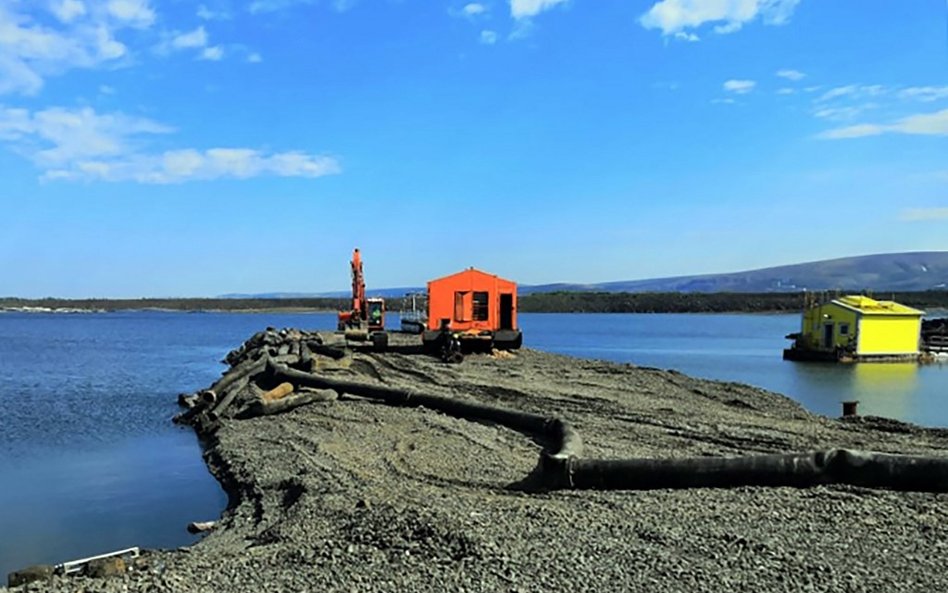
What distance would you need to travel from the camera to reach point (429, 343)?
31047mm

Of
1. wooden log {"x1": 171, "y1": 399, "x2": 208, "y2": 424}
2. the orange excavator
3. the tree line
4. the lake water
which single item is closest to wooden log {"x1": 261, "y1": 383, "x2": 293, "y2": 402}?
wooden log {"x1": 171, "y1": 399, "x2": 208, "y2": 424}

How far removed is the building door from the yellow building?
68.3ft

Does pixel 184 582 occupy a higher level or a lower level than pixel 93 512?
higher

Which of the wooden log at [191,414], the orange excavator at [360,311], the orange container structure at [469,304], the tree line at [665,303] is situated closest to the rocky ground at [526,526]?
the wooden log at [191,414]

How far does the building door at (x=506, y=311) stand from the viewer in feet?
105

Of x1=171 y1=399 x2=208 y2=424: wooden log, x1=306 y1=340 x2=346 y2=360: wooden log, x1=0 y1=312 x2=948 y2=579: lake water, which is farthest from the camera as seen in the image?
x1=306 y1=340 x2=346 y2=360: wooden log

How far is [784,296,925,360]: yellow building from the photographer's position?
43.8m

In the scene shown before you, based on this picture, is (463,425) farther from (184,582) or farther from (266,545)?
(184,582)

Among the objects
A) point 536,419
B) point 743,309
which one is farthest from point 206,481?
point 743,309

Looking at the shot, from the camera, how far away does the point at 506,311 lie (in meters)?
32.3

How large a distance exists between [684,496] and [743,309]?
165080mm

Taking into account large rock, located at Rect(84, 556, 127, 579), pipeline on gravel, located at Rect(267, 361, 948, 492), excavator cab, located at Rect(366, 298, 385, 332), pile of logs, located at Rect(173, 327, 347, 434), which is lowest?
pile of logs, located at Rect(173, 327, 347, 434)

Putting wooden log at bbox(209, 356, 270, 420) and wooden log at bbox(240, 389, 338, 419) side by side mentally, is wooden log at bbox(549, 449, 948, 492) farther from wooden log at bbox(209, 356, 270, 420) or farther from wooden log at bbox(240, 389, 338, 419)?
wooden log at bbox(209, 356, 270, 420)

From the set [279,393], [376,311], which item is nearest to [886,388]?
[376,311]
